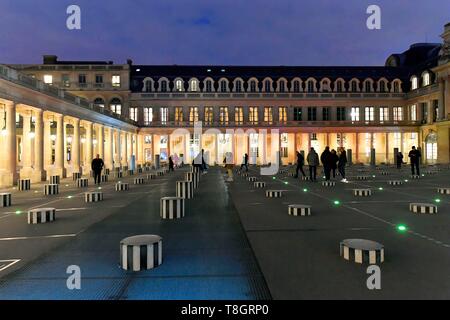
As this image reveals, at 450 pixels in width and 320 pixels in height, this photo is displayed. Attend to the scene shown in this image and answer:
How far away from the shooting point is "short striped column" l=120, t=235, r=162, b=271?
597 centimetres

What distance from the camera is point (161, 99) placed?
6738 cm

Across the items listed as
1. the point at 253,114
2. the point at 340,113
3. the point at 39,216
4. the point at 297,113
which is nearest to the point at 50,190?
the point at 39,216

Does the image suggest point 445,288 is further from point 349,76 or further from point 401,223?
point 349,76

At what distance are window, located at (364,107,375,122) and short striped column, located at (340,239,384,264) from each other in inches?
2694

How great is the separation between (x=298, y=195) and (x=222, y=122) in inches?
2070

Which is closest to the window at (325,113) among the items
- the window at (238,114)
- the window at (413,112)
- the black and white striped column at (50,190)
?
the window at (413,112)

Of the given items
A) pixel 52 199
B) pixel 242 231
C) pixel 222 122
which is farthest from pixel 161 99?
pixel 242 231

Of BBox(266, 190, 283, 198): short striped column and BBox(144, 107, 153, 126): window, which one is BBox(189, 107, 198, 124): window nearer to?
BBox(144, 107, 153, 126): window

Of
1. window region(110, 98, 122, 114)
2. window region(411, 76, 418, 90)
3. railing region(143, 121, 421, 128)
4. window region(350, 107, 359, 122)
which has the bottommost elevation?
railing region(143, 121, 421, 128)

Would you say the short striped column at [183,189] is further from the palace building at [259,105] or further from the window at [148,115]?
the window at [148,115]

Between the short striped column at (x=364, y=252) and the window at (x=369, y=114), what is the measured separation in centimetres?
6843

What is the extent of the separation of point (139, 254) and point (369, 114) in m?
71.0

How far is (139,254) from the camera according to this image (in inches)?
235

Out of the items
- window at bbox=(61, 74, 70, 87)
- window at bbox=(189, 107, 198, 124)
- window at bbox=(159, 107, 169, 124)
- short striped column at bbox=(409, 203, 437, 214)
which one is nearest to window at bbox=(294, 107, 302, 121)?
window at bbox=(189, 107, 198, 124)
